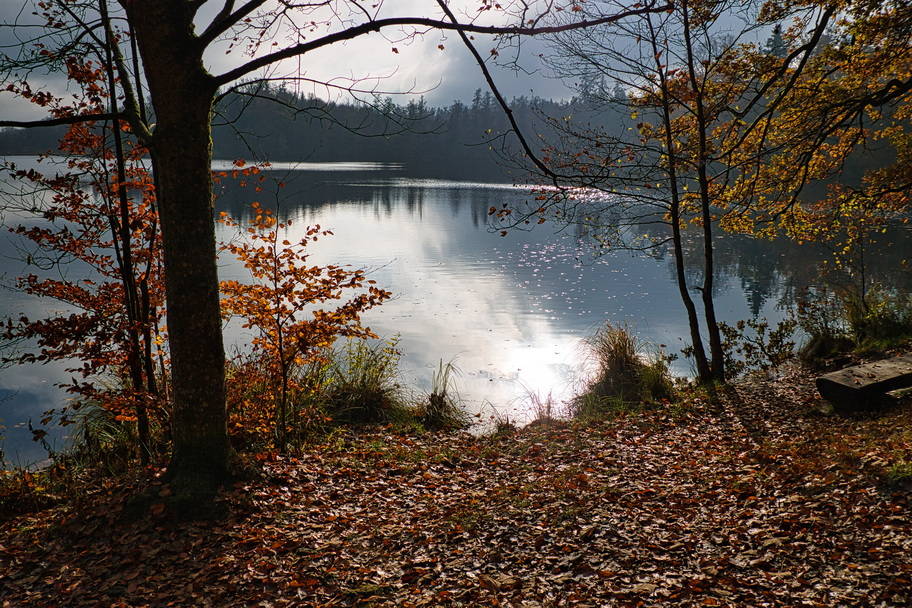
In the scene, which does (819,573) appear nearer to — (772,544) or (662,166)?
(772,544)

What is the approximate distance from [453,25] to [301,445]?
5.31 metres

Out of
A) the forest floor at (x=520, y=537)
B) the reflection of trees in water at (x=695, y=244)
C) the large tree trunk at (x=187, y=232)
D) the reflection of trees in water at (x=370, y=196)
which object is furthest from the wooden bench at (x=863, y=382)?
the reflection of trees in water at (x=370, y=196)

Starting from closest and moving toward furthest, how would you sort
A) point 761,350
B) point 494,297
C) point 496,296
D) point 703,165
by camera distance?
point 703,165, point 761,350, point 494,297, point 496,296

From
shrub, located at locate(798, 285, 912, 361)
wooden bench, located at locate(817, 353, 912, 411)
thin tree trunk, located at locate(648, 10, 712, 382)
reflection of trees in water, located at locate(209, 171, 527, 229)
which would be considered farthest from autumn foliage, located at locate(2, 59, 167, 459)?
reflection of trees in water, located at locate(209, 171, 527, 229)

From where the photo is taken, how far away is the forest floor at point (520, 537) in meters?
3.45

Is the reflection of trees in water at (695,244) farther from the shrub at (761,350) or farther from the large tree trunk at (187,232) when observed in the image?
the shrub at (761,350)

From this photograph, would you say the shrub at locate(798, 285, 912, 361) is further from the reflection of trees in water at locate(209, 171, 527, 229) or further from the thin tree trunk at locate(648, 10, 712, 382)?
the reflection of trees in water at locate(209, 171, 527, 229)

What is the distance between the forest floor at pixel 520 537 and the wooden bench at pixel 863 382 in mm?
372

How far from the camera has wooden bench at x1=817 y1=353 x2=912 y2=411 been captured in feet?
20.6

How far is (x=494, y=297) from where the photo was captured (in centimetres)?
1705

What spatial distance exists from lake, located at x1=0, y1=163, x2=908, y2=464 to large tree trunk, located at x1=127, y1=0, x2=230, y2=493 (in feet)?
5.25

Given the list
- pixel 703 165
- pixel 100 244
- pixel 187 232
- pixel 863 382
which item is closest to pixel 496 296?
pixel 703 165

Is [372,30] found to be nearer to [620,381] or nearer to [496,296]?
[620,381]

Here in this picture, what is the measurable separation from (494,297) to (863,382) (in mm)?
11367
